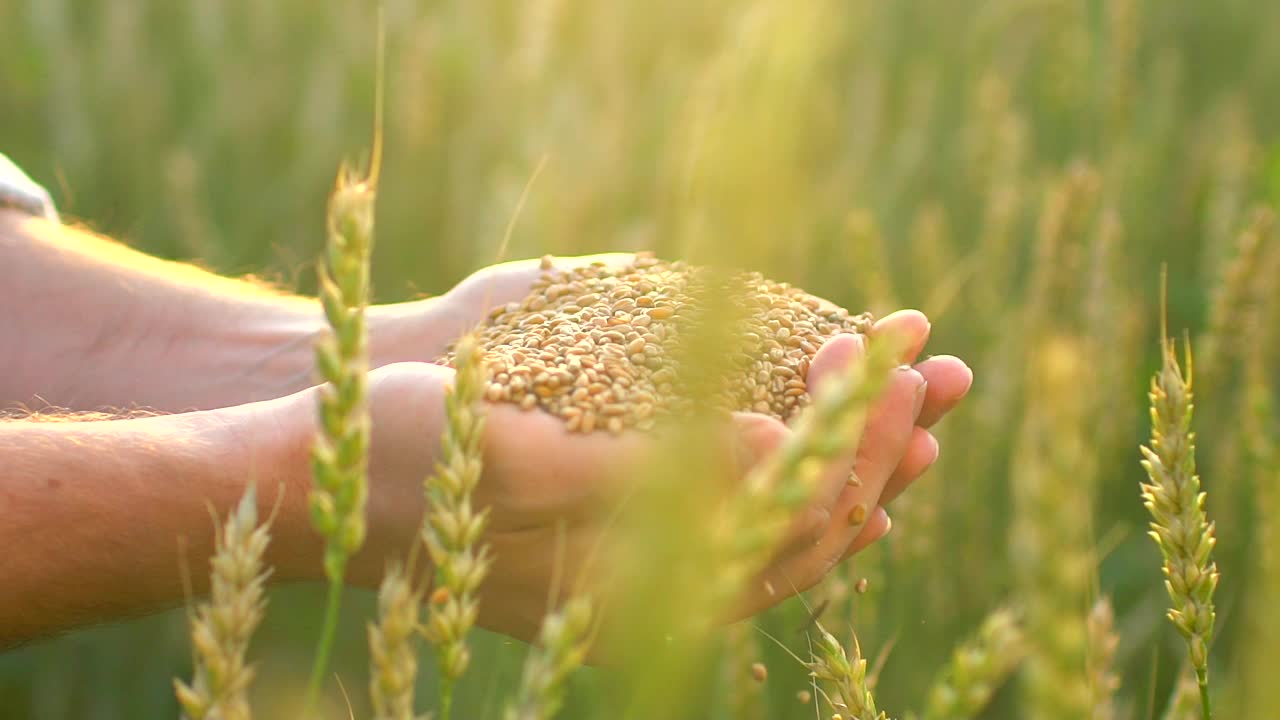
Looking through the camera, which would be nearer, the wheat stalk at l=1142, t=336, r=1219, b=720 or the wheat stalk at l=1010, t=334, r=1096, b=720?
the wheat stalk at l=1010, t=334, r=1096, b=720

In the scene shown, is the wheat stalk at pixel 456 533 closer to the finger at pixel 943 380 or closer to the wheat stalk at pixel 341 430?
the wheat stalk at pixel 341 430

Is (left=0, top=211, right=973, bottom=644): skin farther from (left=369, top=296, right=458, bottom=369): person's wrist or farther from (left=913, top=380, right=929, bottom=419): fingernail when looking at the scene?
(left=369, top=296, right=458, bottom=369): person's wrist

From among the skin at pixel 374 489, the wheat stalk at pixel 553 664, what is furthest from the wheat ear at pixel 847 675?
the wheat stalk at pixel 553 664

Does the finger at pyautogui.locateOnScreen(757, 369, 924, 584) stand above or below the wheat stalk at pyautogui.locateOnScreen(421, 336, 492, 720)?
below

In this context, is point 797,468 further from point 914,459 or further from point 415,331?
point 415,331

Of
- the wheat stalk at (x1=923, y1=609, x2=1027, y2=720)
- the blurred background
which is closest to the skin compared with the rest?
the blurred background
